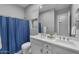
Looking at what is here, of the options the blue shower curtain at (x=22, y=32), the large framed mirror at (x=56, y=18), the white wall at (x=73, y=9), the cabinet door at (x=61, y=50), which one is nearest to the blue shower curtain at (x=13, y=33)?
the blue shower curtain at (x=22, y=32)

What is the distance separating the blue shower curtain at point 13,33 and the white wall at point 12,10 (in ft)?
0.21

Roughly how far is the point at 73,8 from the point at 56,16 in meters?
0.28

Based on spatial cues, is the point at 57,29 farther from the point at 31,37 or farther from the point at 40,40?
the point at 31,37

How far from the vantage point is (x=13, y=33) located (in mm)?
1153

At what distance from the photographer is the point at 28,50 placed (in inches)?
47.6

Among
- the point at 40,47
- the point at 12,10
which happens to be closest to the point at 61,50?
the point at 40,47

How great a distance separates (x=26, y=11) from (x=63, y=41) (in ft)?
2.52

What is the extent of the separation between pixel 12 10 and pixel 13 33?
0.36 m

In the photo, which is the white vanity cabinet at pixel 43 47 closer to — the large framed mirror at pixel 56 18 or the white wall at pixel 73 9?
the large framed mirror at pixel 56 18

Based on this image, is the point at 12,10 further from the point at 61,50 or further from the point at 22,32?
the point at 61,50
